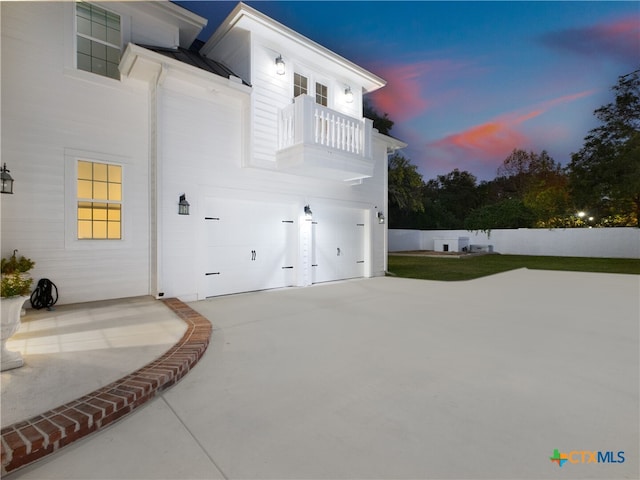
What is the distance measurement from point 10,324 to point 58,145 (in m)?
3.67

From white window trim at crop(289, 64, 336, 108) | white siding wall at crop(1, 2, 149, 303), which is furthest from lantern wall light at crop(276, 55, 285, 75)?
Result: white siding wall at crop(1, 2, 149, 303)

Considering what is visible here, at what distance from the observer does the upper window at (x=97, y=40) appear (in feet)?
18.0

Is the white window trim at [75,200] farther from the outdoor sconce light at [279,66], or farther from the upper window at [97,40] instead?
the outdoor sconce light at [279,66]

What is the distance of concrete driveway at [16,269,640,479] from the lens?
1.66 metres

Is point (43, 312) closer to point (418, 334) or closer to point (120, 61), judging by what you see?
point (120, 61)

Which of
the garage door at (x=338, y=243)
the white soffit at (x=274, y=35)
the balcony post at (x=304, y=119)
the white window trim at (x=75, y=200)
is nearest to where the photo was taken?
the white window trim at (x=75, y=200)

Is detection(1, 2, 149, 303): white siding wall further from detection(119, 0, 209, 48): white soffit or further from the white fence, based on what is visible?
the white fence

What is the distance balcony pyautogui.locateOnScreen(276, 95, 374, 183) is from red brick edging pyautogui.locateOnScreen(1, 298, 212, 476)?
4.56 meters

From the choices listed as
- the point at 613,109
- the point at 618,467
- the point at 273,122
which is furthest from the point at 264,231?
the point at 613,109

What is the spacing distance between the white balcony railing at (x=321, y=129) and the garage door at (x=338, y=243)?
187 cm

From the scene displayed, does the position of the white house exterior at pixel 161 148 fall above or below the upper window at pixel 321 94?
below

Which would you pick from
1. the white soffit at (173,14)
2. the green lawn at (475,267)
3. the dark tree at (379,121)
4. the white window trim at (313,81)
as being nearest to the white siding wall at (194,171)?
the white window trim at (313,81)

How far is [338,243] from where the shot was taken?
867 centimetres

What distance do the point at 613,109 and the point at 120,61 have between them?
24204mm
